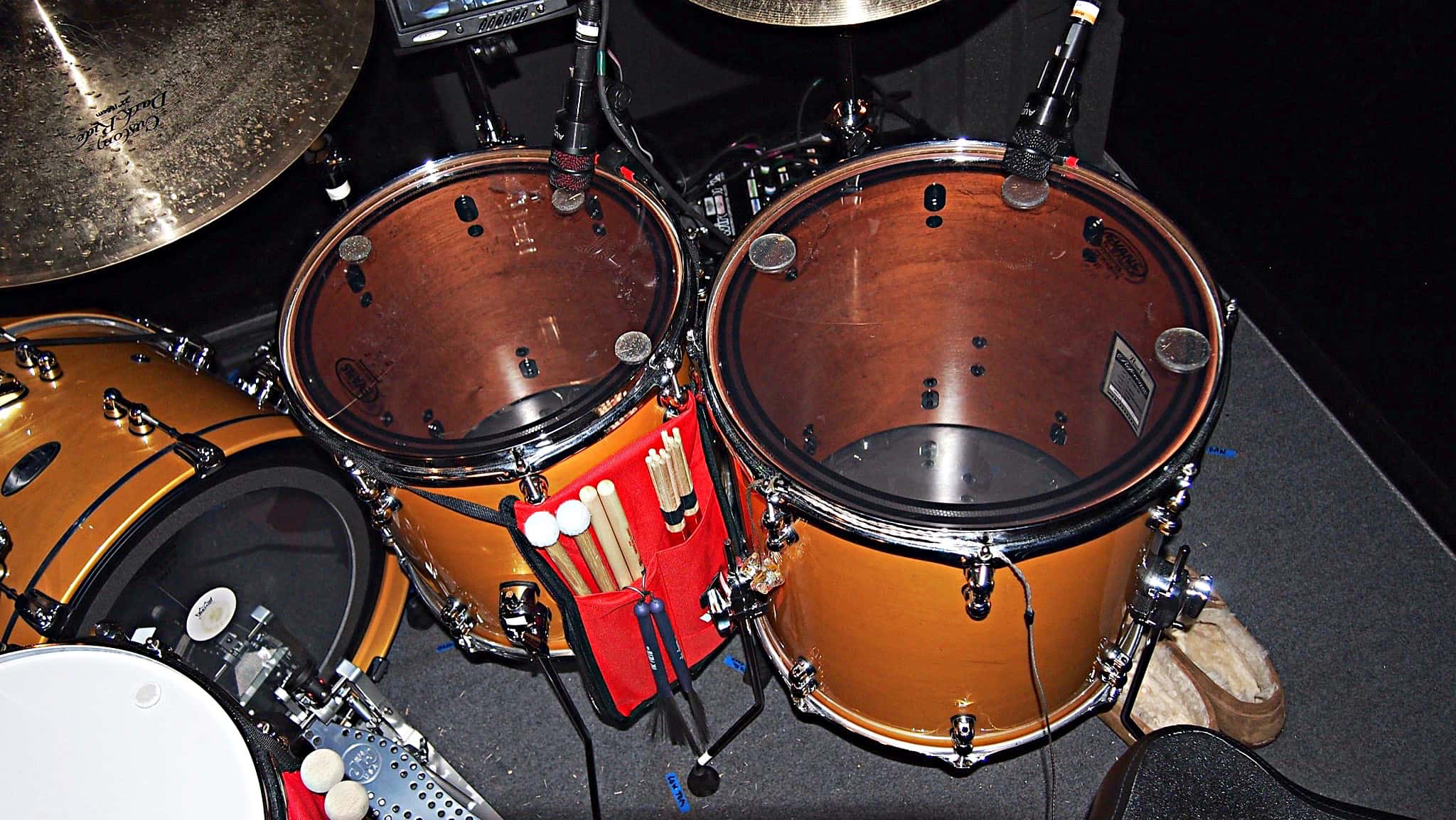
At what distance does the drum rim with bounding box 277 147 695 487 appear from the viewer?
1.50 metres

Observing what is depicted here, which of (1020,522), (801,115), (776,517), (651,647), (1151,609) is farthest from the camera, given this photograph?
(801,115)

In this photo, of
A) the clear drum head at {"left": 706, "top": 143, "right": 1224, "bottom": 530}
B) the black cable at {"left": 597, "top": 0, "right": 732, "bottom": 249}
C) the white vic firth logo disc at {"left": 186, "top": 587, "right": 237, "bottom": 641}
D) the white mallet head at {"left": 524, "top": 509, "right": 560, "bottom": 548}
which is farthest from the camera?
the white vic firth logo disc at {"left": 186, "top": 587, "right": 237, "bottom": 641}

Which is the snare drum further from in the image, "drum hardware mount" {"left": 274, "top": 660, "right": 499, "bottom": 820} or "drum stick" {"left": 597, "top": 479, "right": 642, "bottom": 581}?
"drum hardware mount" {"left": 274, "top": 660, "right": 499, "bottom": 820}

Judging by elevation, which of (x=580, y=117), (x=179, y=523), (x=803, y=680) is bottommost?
(x=803, y=680)

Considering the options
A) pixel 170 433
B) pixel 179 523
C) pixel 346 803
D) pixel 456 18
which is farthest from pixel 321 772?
pixel 456 18

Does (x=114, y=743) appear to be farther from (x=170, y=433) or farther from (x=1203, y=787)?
(x=1203, y=787)

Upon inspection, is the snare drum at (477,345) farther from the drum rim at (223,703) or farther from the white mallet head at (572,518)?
the drum rim at (223,703)

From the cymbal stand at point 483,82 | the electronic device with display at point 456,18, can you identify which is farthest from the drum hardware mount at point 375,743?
the electronic device with display at point 456,18

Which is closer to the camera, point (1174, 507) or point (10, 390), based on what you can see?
point (1174, 507)

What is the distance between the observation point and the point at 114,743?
129 centimetres

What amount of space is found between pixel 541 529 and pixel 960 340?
2.61ft

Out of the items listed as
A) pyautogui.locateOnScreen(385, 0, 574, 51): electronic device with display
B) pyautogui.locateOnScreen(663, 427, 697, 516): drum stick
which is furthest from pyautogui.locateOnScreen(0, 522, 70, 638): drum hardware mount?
pyautogui.locateOnScreen(385, 0, 574, 51): electronic device with display

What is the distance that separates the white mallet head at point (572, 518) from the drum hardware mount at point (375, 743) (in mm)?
498

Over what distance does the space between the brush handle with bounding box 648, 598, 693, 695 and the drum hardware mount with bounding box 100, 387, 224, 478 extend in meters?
0.72
